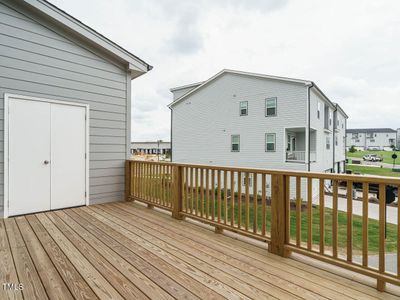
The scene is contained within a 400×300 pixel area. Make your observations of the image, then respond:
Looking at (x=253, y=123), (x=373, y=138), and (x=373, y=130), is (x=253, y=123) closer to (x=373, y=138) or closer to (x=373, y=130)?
(x=373, y=138)

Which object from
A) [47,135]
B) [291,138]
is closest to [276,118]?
[291,138]

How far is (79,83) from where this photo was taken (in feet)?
14.9

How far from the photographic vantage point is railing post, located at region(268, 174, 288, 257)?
2438 mm

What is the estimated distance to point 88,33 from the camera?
14.5ft

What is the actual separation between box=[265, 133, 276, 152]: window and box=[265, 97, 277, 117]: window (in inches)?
45.4

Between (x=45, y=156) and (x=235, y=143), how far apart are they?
36.6 feet

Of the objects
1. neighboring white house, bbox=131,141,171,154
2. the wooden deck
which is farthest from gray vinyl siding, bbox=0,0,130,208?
neighboring white house, bbox=131,141,171,154

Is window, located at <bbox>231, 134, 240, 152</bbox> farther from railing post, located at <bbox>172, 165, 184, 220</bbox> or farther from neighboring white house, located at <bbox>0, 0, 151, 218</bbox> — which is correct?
railing post, located at <bbox>172, 165, 184, 220</bbox>

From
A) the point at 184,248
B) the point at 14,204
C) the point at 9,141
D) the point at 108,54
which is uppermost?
the point at 108,54

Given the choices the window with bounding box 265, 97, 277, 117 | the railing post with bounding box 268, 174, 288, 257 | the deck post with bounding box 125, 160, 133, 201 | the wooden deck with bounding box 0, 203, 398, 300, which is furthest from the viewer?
the window with bounding box 265, 97, 277, 117

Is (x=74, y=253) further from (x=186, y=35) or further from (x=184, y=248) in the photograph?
(x=186, y=35)

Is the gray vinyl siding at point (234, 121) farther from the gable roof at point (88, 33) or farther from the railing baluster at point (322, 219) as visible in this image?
the railing baluster at point (322, 219)

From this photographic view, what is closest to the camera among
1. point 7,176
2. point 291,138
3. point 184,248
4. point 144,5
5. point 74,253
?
point 74,253

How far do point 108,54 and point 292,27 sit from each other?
6976 millimetres
